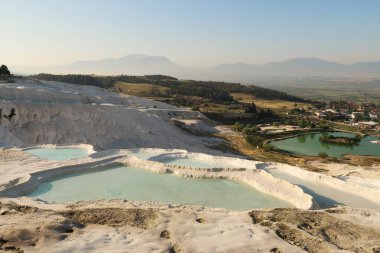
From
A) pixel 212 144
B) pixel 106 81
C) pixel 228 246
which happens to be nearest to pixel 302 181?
pixel 228 246

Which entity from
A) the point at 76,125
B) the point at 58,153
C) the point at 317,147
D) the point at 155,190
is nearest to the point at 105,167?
the point at 155,190

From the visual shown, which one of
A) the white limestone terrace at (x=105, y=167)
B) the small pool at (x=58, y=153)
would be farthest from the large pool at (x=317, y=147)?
the small pool at (x=58, y=153)

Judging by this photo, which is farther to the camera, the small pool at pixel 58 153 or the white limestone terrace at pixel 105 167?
the small pool at pixel 58 153

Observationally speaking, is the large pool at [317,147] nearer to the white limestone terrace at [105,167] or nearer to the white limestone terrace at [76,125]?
the white limestone terrace at [76,125]

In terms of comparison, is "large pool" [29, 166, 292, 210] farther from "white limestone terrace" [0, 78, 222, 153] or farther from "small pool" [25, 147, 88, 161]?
"white limestone terrace" [0, 78, 222, 153]

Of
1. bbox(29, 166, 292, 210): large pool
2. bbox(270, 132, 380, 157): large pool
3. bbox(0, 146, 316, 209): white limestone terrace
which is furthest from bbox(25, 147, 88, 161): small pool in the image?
bbox(270, 132, 380, 157): large pool

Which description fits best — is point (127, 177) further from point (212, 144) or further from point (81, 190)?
point (212, 144)
